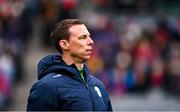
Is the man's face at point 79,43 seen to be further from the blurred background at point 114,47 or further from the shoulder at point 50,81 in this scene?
the blurred background at point 114,47

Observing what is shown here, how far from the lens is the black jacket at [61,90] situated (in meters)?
6.22

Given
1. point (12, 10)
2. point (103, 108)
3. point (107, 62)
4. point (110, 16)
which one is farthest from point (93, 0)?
point (103, 108)

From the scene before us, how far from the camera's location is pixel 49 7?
706 inches

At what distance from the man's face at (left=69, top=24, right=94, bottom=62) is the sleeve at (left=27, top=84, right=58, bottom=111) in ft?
1.27

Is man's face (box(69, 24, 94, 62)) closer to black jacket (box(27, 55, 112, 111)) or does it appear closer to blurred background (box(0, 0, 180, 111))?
black jacket (box(27, 55, 112, 111))

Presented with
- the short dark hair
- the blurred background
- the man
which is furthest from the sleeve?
the blurred background

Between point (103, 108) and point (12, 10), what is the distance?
441 inches

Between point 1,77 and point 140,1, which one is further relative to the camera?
point 140,1

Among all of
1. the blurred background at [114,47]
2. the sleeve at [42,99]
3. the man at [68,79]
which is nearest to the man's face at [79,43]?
the man at [68,79]

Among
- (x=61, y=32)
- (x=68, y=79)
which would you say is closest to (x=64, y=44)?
(x=61, y=32)

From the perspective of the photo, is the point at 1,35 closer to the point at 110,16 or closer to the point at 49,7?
the point at 49,7

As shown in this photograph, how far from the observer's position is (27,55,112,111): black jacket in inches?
245

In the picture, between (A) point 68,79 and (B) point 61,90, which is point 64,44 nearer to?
(A) point 68,79

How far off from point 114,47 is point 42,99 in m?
9.14
